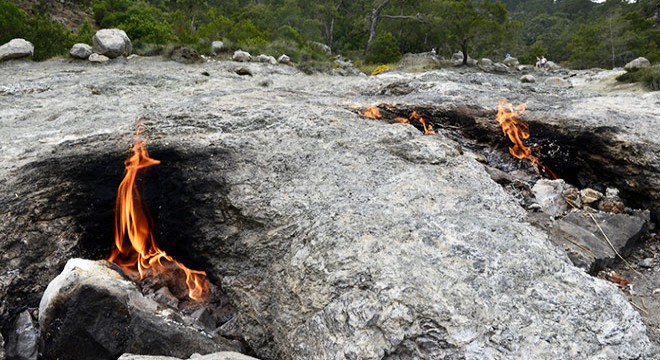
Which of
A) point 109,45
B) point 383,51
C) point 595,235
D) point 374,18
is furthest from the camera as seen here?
point 374,18

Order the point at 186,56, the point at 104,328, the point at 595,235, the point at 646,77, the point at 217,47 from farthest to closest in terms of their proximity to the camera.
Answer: the point at 217,47 < the point at 186,56 < the point at 646,77 < the point at 595,235 < the point at 104,328

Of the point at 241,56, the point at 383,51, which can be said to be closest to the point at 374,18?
the point at 383,51

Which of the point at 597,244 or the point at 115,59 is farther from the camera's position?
the point at 115,59

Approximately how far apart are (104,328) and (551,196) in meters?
4.86

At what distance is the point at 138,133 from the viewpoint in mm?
5465

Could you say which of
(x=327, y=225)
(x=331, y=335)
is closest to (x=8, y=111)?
(x=327, y=225)

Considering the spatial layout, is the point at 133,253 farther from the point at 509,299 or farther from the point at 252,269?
the point at 509,299

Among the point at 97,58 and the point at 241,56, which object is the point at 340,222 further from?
the point at 241,56

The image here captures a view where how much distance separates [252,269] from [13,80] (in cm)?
922

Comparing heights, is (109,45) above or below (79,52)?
above

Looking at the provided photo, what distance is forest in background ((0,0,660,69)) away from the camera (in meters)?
17.1

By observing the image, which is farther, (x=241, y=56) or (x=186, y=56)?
(x=241, y=56)

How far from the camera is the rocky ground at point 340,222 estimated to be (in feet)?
9.14

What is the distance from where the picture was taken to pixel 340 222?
363 cm
